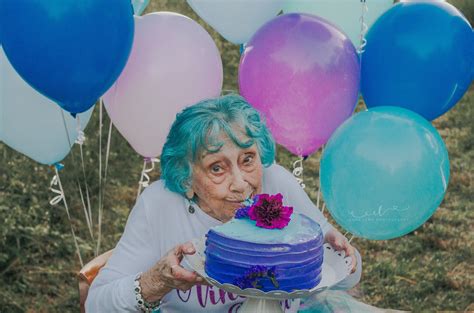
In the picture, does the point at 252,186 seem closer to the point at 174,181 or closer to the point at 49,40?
the point at 174,181

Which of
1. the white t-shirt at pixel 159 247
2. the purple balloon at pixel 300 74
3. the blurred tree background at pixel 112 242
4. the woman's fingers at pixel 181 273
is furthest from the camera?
the blurred tree background at pixel 112 242

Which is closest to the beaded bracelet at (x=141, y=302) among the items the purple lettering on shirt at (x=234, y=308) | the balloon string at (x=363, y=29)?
the purple lettering on shirt at (x=234, y=308)

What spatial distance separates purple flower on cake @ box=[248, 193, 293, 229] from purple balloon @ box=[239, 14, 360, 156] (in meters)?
0.87

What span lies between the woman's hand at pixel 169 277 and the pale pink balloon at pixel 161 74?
0.82 m

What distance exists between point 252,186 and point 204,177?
15 centimetres

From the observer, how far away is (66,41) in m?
2.74

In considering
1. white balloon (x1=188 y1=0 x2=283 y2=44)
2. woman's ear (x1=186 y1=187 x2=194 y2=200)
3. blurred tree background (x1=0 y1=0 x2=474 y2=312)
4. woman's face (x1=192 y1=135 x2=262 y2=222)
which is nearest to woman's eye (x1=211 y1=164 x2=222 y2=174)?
woman's face (x1=192 y1=135 x2=262 y2=222)

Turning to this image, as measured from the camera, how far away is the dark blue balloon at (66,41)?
8.89 feet

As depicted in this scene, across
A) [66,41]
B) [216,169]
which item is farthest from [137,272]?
[66,41]

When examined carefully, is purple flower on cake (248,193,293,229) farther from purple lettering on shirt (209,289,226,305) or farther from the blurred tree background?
the blurred tree background

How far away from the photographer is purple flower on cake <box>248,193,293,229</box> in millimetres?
2230

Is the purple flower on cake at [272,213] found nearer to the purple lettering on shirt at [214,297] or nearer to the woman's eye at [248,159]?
the woman's eye at [248,159]

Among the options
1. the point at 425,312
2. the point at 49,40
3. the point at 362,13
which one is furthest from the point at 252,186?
the point at 425,312

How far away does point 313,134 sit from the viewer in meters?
3.14
